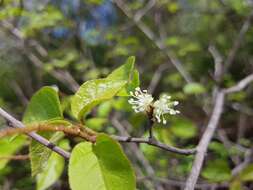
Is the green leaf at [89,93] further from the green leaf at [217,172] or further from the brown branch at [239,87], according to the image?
the brown branch at [239,87]

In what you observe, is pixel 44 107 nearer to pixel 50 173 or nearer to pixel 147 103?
pixel 147 103

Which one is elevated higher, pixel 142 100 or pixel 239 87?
pixel 142 100

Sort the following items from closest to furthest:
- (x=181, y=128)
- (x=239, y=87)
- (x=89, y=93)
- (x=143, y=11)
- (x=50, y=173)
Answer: (x=89, y=93) → (x=50, y=173) → (x=181, y=128) → (x=239, y=87) → (x=143, y=11)

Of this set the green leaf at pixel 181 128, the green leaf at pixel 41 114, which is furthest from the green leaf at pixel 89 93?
the green leaf at pixel 181 128

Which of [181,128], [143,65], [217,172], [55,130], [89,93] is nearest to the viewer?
[55,130]

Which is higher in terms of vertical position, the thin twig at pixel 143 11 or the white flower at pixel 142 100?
the thin twig at pixel 143 11

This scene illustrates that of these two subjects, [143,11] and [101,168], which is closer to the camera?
[101,168]

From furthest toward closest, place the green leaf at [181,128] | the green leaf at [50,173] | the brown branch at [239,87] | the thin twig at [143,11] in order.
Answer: the thin twig at [143,11] → the brown branch at [239,87] → the green leaf at [181,128] → the green leaf at [50,173]

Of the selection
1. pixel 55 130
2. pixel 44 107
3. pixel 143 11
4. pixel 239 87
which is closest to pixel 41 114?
pixel 44 107
